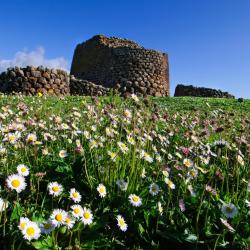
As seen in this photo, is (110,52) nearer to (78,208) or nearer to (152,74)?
(152,74)

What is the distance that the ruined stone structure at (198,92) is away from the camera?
28562mm

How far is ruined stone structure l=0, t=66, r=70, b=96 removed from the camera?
17.1m

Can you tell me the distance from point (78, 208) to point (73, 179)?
93 centimetres

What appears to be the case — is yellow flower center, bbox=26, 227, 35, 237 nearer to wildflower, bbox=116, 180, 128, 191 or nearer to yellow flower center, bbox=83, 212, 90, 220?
yellow flower center, bbox=83, 212, 90, 220

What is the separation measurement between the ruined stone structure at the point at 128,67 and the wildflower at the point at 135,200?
21.9 meters

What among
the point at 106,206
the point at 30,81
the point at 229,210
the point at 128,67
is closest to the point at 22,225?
the point at 106,206

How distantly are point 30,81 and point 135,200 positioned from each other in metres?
15.4

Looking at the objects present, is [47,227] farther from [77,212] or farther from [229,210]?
[229,210]

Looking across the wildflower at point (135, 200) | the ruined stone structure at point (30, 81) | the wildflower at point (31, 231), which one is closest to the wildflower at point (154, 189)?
the wildflower at point (135, 200)

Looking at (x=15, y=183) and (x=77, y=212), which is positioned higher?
(x=15, y=183)

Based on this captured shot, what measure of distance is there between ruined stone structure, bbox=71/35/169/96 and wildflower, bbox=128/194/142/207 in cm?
2190

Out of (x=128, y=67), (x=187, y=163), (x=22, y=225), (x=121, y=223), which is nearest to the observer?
(x=22, y=225)

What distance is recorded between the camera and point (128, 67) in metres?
26.6

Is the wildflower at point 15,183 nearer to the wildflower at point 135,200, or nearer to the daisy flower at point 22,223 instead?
the daisy flower at point 22,223
